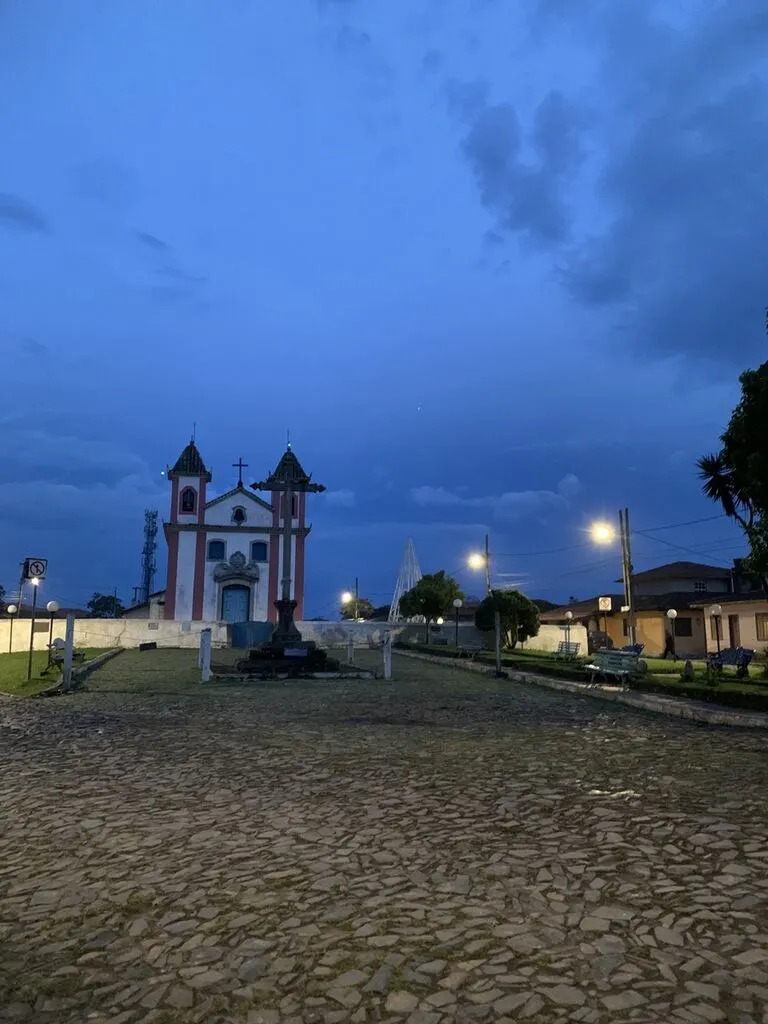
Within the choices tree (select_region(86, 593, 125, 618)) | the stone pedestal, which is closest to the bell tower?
the stone pedestal

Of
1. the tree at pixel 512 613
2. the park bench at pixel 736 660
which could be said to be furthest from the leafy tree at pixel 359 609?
the park bench at pixel 736 660

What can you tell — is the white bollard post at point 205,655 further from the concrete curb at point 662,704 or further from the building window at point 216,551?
the building window at point 216,551

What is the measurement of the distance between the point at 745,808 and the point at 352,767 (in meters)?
3.50

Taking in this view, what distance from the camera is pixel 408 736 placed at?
363 inches

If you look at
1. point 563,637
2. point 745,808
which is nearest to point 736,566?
point 563,637

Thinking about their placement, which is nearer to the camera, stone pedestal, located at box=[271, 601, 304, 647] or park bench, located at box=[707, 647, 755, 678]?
park bench, located at box=[707, 647, 755, 678]

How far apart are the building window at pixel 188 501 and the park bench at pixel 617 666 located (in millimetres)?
36275

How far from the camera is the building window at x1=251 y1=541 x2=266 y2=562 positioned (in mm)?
48281

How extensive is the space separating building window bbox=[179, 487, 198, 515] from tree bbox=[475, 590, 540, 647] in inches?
919

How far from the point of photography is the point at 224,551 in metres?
47.8

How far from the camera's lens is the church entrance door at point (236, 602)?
155ft

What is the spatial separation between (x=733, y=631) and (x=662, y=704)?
22792 mm

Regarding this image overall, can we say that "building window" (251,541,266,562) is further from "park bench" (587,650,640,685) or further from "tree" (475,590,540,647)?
"park bench" (587,650,640,685)

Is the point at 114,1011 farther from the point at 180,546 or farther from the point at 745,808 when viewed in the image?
the point at 180,546
